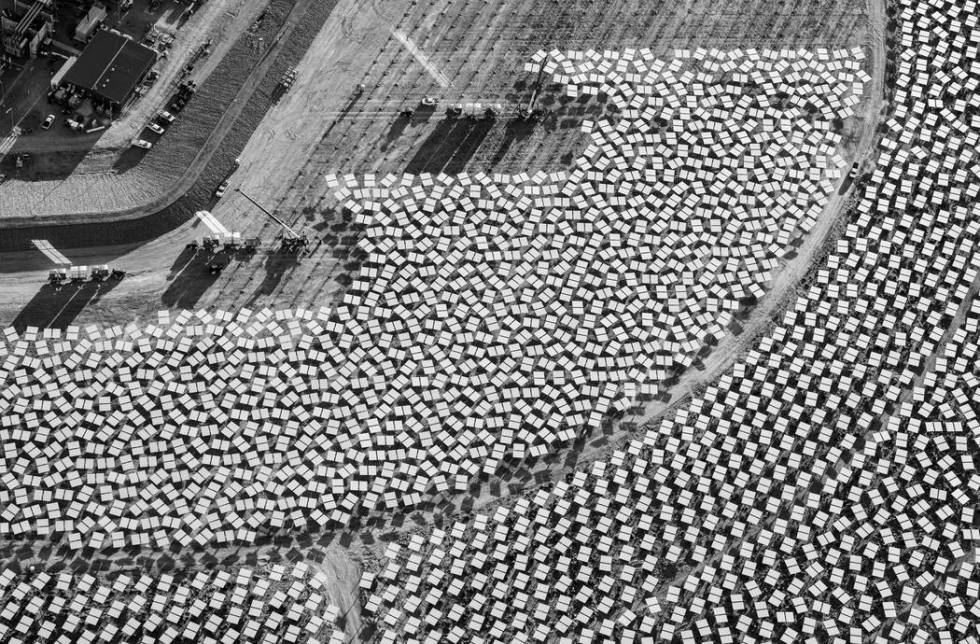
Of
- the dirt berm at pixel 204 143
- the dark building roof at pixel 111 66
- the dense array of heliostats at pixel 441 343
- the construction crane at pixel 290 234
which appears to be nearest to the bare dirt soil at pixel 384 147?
the dirt berm at pixel 204 143

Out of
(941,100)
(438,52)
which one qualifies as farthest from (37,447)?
(941,100)

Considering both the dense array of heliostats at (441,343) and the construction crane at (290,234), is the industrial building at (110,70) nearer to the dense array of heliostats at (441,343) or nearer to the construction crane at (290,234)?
the construction crane at (290,234)

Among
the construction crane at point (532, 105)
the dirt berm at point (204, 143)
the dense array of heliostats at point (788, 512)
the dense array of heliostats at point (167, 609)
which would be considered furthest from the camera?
the construction crane at point (532, 105)

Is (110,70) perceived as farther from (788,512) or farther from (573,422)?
(788,512)

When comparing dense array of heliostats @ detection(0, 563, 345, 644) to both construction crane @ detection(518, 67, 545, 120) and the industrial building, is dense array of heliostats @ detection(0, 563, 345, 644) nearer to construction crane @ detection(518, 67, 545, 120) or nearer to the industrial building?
the industrial building

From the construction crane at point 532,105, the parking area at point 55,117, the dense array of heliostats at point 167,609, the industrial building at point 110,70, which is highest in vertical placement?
the construction crane at point 532,105

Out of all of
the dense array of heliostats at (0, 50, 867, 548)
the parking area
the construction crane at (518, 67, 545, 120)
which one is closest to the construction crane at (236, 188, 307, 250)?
the dense array of heliostats at (0, 50, 867, 548)
